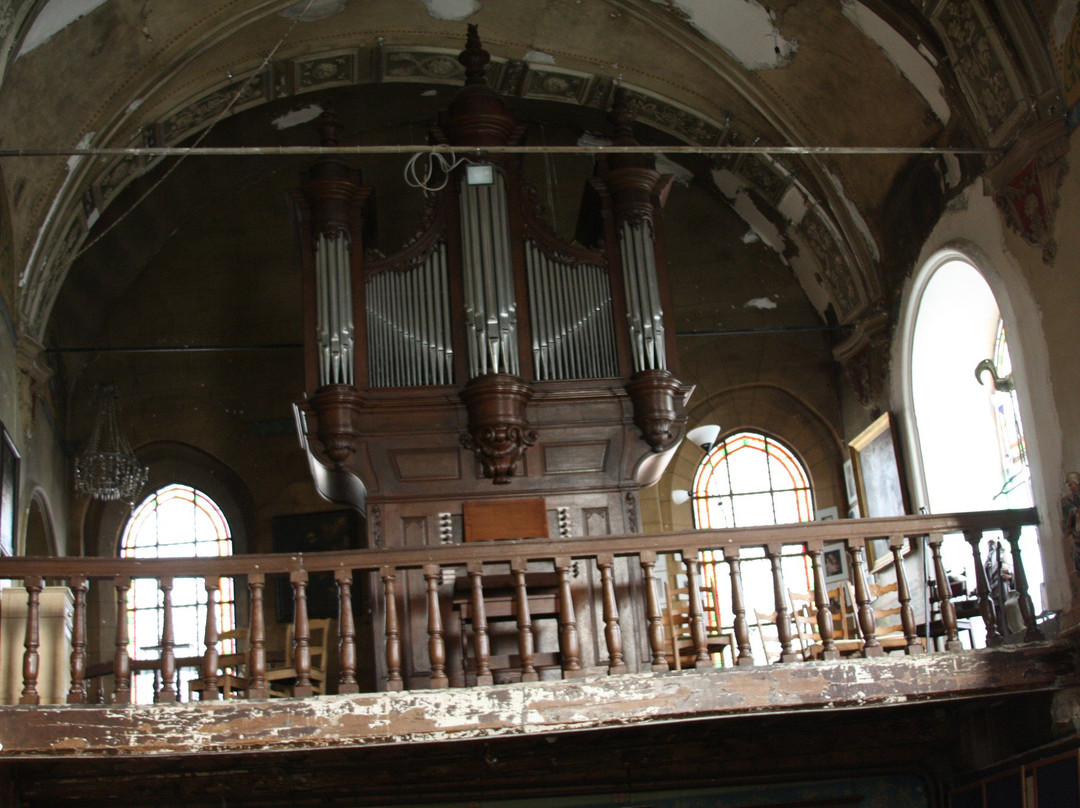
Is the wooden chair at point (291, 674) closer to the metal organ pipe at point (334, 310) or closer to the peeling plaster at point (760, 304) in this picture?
the metal organ pipe at point (334, 310)

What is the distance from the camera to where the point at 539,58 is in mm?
14328

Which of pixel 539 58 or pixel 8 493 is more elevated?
pixel 539 58

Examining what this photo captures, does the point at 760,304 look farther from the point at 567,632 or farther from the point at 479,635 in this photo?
the point at 479,635

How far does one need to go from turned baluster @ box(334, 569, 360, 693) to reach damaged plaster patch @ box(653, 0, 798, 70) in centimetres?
→ 651

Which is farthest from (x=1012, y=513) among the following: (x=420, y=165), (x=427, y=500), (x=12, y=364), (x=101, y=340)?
(x=101, y=340)

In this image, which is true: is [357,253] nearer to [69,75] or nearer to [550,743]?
[69,75]

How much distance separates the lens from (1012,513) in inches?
394

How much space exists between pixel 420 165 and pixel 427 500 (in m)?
4.69

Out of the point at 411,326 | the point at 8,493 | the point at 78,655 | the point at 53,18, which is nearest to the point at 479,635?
the point at 78,655

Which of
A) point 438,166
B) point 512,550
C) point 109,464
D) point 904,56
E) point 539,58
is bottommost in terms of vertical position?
point 512,550

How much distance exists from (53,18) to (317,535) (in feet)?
19.1

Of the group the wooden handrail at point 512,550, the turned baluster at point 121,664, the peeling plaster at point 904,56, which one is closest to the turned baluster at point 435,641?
the wooden handrail at point 512,550

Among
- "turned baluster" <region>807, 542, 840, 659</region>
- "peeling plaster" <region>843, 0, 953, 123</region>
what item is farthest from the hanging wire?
"turned baluster" <region>807, 542, 840, 659</region>

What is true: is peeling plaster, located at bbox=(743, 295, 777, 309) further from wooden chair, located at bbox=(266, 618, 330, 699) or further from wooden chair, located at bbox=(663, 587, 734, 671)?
wooden chair, located at bbox=(266, 618, 330, 699)
